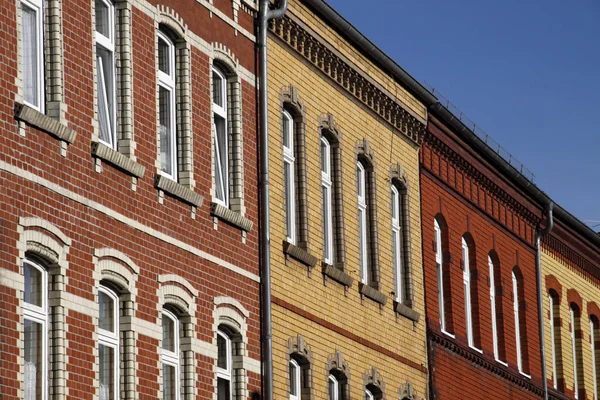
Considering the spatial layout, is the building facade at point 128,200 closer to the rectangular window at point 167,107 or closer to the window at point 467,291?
the rectangular window at point 167,107

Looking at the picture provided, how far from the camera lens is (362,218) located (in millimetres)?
29688

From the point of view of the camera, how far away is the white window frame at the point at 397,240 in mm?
31078

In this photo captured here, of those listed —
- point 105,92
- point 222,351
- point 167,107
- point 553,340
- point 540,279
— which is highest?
point 540,279

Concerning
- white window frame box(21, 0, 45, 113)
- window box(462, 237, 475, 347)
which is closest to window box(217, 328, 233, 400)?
white window frame box(21, 0, 45, 113)

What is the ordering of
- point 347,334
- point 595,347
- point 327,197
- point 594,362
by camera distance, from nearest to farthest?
point 347,334 → point 327,197 → point 594,362 → point 595,347

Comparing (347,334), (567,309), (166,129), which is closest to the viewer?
(166,129)

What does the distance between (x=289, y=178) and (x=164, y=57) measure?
4323 millimetres

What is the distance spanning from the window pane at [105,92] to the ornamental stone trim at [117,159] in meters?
0.35

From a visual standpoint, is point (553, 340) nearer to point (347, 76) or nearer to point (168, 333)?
point (347, 76)

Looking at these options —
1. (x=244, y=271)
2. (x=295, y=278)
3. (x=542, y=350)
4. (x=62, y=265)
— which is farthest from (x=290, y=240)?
(x=542, y=350)

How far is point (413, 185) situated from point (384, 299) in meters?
3.15

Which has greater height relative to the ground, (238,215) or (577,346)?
(577,346)

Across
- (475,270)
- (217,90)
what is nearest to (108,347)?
(217,90)

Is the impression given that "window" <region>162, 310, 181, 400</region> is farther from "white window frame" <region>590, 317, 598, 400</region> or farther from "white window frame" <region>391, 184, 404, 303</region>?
"white window frame" <region>590, 317, 598, 400</region>
